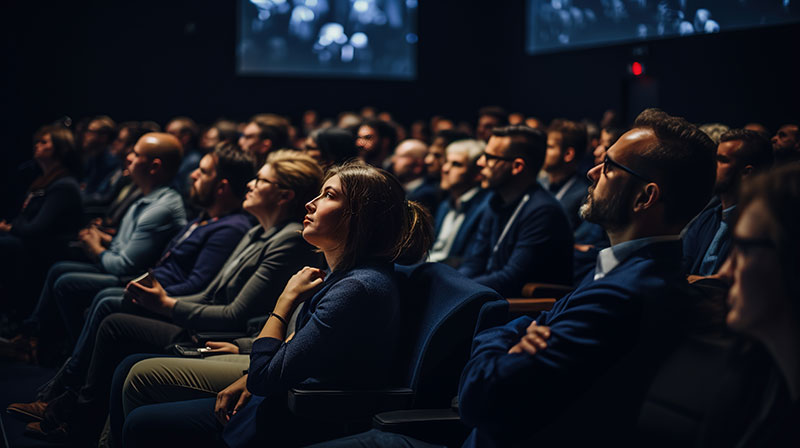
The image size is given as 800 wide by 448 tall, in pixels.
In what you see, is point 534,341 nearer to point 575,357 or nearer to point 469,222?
point 575,357

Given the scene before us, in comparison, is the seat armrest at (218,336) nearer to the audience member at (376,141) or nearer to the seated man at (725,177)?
the seated man at (725,177)

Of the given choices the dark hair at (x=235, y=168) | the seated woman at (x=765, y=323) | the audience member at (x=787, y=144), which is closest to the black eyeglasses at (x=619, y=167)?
the seated woman at (x=765, y=323)

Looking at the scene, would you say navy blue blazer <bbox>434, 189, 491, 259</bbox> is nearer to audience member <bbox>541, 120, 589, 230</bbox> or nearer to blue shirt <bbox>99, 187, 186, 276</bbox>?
audience member <bbox>541, 120, 589, 230</bbox>

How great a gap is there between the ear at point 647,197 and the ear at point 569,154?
339 cm

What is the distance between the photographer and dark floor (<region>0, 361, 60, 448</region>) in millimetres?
2960

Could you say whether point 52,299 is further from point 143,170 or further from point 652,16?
point 652,16

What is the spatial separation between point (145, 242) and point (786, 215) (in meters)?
3.31

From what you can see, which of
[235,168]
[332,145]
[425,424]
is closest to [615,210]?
[425,424]

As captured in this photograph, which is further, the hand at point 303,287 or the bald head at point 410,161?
the bald head at point 410,161

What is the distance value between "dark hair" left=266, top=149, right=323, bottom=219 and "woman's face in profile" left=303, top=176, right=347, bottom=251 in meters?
0.81

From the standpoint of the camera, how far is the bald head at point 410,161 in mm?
Result: 5621

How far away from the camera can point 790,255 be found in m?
1.03

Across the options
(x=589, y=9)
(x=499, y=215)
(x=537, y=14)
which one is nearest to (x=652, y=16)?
(x=589, y=9)

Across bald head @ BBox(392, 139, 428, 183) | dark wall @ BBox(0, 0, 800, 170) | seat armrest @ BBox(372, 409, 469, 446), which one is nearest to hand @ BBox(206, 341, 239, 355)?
seat armrest @ BBox(372, 409, 469, 446)
